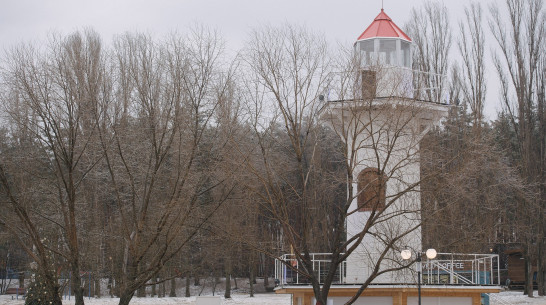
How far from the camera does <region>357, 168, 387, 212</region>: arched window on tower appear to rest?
46.8ft

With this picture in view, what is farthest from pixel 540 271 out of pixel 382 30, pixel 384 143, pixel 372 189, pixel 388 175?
pixel 384 143

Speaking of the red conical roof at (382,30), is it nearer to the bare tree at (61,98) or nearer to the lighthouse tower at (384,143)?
the lighthouse tower at (384,143)

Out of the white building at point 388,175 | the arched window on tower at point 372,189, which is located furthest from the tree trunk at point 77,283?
the arched window on tower at point 372,189

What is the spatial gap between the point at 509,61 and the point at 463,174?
2302cm

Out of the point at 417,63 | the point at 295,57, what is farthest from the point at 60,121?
the point at 417,63

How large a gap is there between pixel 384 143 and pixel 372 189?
3.71 feet

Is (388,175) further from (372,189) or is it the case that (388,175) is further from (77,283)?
(77,283)

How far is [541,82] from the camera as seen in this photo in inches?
1399

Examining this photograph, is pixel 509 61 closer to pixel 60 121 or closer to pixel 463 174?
pixel 463 174

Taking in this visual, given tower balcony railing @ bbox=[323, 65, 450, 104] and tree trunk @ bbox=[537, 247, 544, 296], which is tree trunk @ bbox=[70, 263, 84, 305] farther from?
tree trunk @ bbox=[537, 247, 544, 296]

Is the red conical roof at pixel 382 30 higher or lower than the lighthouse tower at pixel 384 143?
higher

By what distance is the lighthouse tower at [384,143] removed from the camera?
47.2 ft

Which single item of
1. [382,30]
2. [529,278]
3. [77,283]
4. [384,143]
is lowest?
[529,278]

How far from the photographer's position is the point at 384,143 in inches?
621
